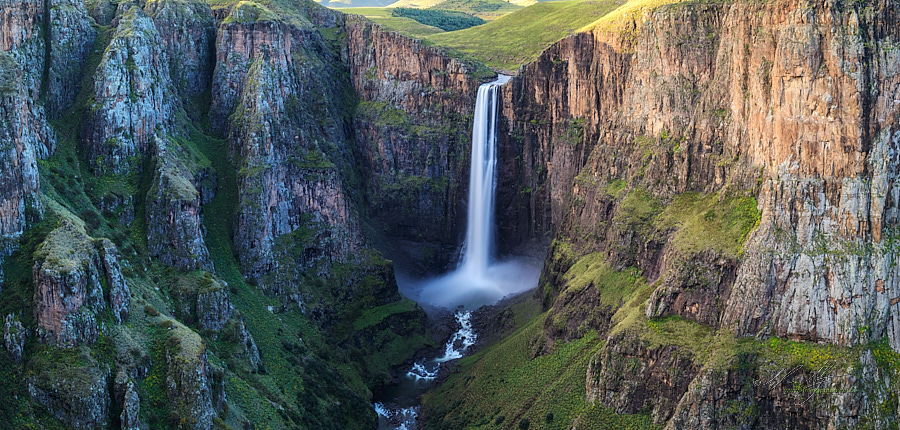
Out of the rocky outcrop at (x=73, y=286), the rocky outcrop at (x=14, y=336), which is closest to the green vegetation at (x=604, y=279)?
the rocky outcrop at (x=73, y=286)

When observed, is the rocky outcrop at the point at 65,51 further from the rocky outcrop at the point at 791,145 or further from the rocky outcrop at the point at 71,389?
the rocky outcrop at the point at 791,145

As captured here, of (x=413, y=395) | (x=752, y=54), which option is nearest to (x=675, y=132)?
(x=752, y=54)

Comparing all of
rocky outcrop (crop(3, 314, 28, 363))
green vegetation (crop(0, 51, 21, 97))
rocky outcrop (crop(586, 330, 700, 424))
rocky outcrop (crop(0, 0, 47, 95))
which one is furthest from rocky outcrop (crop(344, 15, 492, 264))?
rocky outcrop (crop(3, 314, 28, 363))

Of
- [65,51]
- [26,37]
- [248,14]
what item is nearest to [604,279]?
[248,14]

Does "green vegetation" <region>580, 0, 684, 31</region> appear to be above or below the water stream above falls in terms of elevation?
above

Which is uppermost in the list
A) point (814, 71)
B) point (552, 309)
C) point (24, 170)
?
point (814, 71)

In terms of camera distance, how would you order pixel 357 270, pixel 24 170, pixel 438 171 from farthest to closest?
1. pixel 438 171
2. pixel 357 270
3. pixel 24 170

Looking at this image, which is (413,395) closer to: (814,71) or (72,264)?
(72,264)

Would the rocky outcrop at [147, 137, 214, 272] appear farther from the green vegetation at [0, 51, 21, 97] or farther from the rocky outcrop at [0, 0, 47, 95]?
the green vegetation at [0, 51, 21, 97]
